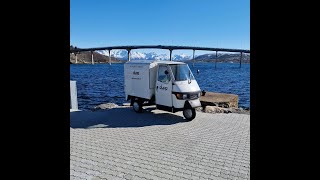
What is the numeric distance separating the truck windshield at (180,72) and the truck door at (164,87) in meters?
0.26

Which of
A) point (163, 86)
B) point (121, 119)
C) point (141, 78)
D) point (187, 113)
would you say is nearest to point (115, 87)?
point (141, 78)

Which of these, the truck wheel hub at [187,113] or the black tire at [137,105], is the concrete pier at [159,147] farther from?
the black tire at [137,105]

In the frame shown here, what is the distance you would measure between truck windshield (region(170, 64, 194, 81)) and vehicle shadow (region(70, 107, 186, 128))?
64.0 inches

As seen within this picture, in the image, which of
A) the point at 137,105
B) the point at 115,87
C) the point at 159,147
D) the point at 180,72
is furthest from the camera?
the point at 115,87

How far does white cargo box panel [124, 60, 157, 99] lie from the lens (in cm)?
1152

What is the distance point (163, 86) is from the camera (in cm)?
1094

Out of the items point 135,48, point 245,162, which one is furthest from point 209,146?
point 135,48

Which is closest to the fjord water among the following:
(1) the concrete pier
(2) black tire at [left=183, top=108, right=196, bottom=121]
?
(2) black tire at [left=183, top=108, right=196, bottom=121]

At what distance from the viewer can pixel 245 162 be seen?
5.97m

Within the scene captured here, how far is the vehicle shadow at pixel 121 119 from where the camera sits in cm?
1008

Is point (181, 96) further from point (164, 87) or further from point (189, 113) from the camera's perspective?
point (164, 87)

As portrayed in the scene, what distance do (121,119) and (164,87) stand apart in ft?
6.90

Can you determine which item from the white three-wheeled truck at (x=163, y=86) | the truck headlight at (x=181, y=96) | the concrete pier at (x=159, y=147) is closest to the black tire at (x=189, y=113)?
the white three-wheeled truck at (x=163, y=86)
